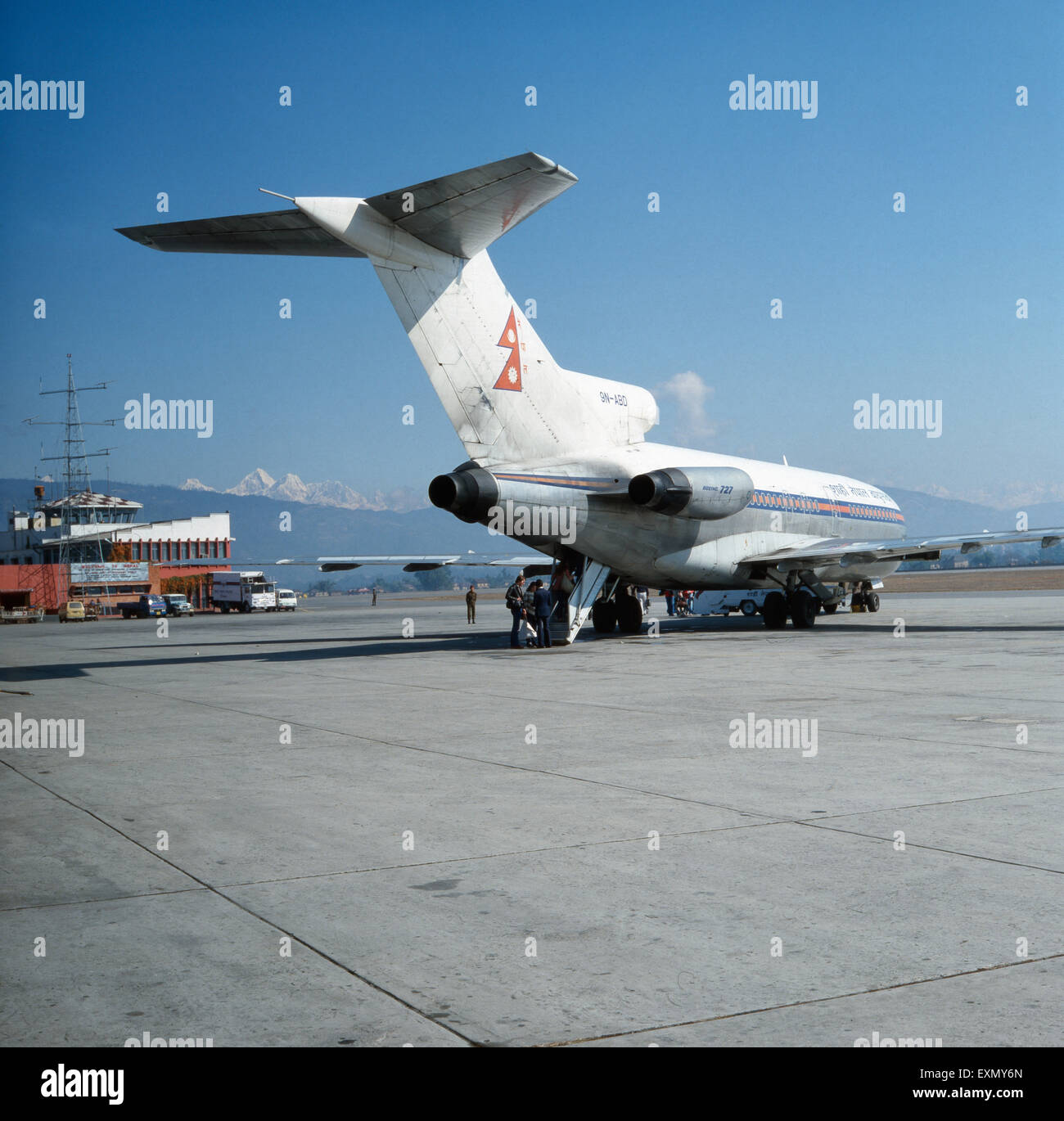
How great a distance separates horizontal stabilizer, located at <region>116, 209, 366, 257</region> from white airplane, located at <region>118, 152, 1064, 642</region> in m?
0.03

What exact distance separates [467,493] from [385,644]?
9.27 meters

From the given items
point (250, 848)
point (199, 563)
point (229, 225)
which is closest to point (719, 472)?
point (229, 225)

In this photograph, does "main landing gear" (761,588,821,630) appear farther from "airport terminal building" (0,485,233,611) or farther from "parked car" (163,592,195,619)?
"airport terminal building" (0,485,233,611)

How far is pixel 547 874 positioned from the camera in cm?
584

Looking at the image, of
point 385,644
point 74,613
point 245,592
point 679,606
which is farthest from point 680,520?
point 245,592

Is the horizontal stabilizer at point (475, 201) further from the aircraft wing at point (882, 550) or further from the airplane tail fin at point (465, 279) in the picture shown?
the aircraft wing at point (882, 550)

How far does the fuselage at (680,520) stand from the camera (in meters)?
21.9

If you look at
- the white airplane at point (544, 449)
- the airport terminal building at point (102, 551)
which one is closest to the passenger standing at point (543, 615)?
the white airplane at point (544, 449)

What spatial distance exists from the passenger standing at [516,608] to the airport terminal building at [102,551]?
194 ft

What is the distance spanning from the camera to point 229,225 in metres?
17.6

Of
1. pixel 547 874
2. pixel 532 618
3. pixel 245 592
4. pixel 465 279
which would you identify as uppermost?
pixel 465 279

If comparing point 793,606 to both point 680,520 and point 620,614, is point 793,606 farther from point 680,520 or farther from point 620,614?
point 680,520

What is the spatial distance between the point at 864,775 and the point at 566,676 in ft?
30.5
